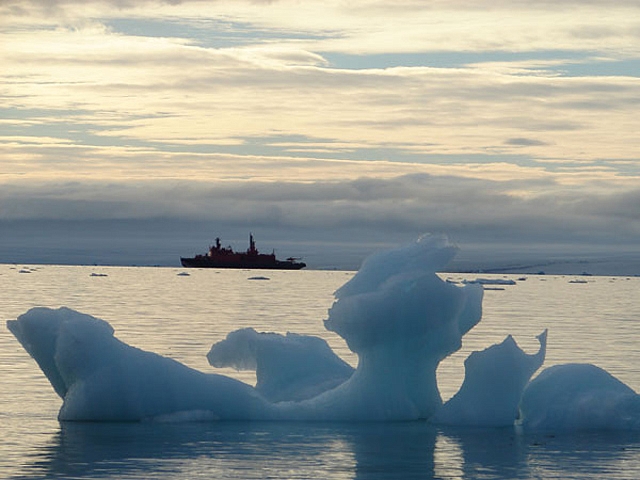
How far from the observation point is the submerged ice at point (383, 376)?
15531mm

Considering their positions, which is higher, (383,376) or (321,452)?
(383,376)

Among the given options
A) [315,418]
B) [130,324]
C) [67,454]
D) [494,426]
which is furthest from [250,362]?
[130,324]

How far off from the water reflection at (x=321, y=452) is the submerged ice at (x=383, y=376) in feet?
1.22

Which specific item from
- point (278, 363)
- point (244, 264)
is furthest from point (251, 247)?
Answer: point (278, 363)

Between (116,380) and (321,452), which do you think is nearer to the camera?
(321,452)

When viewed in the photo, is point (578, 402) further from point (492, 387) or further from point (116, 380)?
point (116, 380)

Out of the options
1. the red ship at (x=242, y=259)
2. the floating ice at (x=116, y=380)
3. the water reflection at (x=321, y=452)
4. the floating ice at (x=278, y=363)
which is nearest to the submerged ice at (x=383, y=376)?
the floating ice at (x=116, y=380)

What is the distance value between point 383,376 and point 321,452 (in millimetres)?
2903

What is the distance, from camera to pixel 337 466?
41.3 feet

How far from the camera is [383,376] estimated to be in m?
16.2

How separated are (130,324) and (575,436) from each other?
21.9m

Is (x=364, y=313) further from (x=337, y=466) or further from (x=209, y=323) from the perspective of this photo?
(x=209, y=323)

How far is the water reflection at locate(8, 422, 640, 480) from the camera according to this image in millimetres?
12211

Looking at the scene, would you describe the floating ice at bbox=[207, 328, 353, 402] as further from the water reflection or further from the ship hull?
the ship hull
